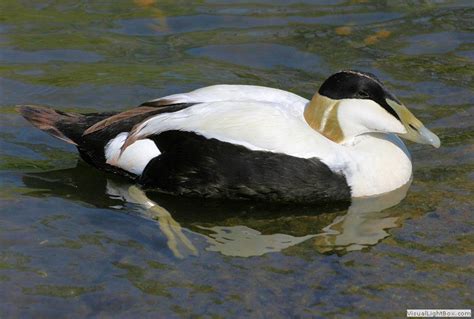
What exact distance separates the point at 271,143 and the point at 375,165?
2.48 feet

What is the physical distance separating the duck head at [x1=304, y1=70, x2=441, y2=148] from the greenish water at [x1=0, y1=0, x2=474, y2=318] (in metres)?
0.46

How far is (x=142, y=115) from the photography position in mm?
6996

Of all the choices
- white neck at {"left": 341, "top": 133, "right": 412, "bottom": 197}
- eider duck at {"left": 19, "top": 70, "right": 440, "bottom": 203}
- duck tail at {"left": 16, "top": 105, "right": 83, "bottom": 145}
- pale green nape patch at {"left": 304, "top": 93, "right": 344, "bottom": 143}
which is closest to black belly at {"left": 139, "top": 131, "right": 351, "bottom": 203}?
eider duck at {"left": 19, "top": 70, "right": 440, "bottom": 203}

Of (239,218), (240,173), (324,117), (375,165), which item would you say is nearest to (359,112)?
(324,117)

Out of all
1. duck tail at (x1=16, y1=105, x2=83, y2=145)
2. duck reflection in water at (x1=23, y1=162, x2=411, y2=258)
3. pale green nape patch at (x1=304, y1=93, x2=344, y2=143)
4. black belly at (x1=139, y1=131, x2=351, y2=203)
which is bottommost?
duck reflection in water at (x1=23, y1=162, x2=411, y2=258)

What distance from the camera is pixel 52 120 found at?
23.7 feet

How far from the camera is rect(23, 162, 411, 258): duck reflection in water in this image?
6.19m

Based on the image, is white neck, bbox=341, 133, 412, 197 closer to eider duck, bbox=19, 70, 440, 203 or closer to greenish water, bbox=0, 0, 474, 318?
eider duck, bbox=19, 70, 440, 203

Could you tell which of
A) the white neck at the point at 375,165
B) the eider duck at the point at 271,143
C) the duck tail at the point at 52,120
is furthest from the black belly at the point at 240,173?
the duck tail at the point at 52,120

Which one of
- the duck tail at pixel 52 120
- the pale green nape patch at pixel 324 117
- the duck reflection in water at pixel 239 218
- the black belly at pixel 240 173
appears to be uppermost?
the pale green nape patch at pixel 324 117

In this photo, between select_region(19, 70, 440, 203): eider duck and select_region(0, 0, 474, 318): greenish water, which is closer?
select_region(0, 0, 474, 318): greenish water

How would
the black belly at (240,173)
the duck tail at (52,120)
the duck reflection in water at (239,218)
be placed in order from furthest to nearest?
the duck tail at (52,120) < the black belly at (240,173) < the duck reflection in water at (239,218)

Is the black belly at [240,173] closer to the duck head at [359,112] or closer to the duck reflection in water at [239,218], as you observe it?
the duck reflection in water at [239,218]

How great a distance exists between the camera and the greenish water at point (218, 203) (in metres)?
5.56
